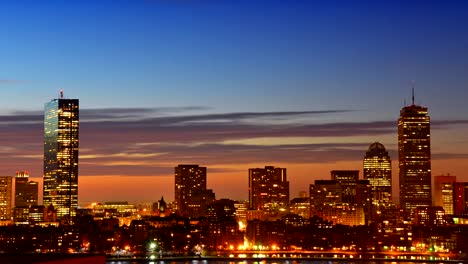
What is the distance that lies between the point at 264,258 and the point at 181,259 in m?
15.0

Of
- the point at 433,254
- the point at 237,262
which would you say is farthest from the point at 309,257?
the point at 433,254

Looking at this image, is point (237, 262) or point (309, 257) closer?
point (237, 262)

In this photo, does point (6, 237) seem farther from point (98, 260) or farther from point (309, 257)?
point (98, 260)

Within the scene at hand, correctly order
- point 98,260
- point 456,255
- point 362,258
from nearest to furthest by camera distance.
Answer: point 98,260
point 362,258
point 456,255

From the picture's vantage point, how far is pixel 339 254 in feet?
624

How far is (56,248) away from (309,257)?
184 ft

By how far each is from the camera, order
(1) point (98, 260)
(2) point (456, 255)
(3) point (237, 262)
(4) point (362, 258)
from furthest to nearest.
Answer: (2) point (456, 255), (4) point (362, 258), (3) point (237, 262), (1) point (98, 260)

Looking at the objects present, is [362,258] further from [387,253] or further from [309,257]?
[387,253]

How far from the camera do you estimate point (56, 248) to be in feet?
647

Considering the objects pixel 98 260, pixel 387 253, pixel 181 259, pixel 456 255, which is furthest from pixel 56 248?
pixel 98 260

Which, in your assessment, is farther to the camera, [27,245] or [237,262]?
[27,245]

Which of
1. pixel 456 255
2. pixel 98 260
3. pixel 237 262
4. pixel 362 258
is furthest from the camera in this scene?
pixel 456 255

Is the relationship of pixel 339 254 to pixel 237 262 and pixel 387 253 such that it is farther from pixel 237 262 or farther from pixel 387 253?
pixel 237 262

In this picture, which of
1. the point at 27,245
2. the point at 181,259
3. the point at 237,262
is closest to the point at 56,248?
the point at 27,245
